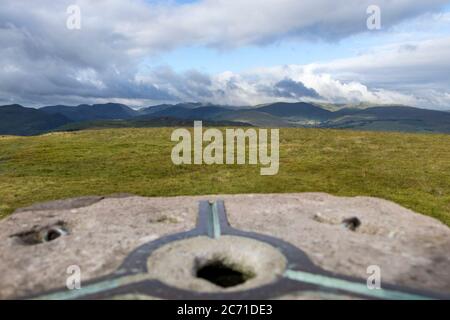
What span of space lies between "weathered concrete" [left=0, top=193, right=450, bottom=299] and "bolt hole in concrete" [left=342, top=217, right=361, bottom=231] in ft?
0.17

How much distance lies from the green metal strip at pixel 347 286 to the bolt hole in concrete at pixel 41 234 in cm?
761

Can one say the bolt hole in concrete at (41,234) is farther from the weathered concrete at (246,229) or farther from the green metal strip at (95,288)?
the green metal strip at (95,288)

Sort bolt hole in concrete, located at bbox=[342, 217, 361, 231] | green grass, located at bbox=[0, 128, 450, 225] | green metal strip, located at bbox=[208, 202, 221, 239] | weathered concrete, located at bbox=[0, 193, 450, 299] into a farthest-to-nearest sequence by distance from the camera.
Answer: green grass, located at bbox=[0, 128, 450, 225] < bolt hole in concrete, located at bbox=[342, 217, 361, 231] < green metal strip, located at bbox=[208, 202, 221, 239] < weathered concrete, located at bbox=[0, 193, 450, 299]

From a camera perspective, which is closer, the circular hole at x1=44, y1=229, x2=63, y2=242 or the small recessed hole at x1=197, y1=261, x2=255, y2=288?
the small recessed hole at x1=197, y1=261, x2=255, y2=288

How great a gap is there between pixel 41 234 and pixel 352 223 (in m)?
10.1

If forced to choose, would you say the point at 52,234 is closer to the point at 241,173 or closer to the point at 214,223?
the point at 214,223

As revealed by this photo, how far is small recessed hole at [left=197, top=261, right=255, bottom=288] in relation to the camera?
418 inches

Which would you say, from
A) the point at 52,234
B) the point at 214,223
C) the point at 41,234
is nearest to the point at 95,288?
the point at 214,223

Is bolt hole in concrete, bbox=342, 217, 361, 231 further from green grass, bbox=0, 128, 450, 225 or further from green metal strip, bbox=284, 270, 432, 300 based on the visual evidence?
green grass, bbox=0, 128, 450, 225

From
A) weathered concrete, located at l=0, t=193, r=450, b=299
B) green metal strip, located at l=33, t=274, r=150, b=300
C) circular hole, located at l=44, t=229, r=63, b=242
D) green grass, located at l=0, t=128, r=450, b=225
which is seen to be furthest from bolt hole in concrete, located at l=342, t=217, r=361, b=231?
→ circular hole, located at l=44, t=229, r=63, b=242

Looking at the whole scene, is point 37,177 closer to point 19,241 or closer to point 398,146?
point 19,241

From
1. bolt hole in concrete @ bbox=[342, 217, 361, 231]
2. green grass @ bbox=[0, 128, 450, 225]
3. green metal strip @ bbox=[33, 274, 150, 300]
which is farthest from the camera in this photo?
green grass @ bbox=[0, 128, 450, 225]

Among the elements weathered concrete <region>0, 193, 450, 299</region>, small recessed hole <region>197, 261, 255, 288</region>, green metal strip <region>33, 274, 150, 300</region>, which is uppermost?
weathered concrete <region>0, 193, 450, 299</region>
